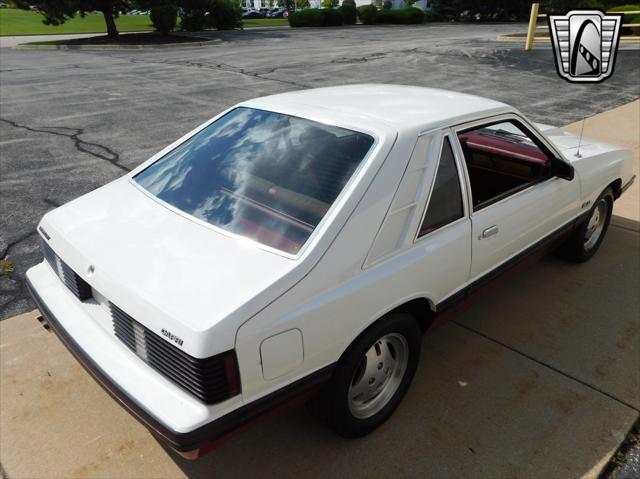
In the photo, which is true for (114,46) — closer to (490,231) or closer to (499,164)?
(499,164)

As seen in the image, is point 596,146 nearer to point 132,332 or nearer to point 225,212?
point 225,212

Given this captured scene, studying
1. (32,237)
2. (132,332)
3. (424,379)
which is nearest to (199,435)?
(132,332)

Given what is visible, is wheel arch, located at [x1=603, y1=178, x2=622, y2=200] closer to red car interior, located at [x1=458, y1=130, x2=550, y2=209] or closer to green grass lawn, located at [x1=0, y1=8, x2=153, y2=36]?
red car interior, located at [x1=458, y1=130, x2=550, y2=209]

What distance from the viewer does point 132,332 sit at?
2.15 metres

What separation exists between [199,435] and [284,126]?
5.50 feet

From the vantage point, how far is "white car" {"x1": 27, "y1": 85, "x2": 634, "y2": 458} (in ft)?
6.43

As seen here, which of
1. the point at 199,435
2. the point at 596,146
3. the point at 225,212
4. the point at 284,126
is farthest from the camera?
the point at 596,146

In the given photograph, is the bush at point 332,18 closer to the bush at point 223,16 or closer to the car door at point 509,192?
the bush at point 223,16

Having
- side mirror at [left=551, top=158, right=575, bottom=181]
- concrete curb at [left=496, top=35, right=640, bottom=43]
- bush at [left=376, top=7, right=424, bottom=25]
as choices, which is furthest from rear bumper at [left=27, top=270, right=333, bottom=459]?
bush at [left=376, top=7, right=424, bottom=25]

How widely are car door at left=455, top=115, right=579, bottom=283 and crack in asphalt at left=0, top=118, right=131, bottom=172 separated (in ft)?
15.3

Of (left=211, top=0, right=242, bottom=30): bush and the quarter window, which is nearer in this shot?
the quarter window

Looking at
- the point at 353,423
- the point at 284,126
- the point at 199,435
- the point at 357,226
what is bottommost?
the point at 353,423

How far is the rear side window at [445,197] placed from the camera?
262 centimetres

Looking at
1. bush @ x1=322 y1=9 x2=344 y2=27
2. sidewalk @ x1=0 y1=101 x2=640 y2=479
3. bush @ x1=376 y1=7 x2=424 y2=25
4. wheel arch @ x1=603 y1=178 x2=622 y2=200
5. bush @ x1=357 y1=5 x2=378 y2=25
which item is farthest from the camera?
bush @ x1=376 y1=7 x2=424 y2=25
